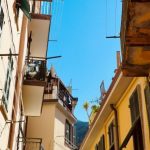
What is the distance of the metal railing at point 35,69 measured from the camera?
50.2ft

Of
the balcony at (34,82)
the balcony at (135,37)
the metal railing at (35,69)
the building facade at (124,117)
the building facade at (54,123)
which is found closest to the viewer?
A: the balcony at (135,37)

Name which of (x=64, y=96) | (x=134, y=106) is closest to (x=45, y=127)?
(x=64, y=96)

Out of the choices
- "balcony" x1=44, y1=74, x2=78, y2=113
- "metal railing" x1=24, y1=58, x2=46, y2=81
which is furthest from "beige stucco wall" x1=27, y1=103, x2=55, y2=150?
"metal railing" x1=24, y1=58, x2=46, y2=81

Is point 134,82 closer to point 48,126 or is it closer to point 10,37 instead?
→ point 10,37

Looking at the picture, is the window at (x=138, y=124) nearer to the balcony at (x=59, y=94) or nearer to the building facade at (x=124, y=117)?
the building facade at (x=124, y=117)

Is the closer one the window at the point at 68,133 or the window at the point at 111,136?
the window at the point at 111,136

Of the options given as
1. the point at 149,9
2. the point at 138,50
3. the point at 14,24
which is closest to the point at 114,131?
the point at 14,24

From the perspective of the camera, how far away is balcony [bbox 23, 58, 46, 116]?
1512 centimetres

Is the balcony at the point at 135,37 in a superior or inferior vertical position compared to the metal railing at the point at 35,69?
inferior

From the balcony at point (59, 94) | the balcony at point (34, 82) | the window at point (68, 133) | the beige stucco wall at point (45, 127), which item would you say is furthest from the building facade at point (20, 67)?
the window at point (68, 133)

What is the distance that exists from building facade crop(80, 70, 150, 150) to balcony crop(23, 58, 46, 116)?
2.78 metres

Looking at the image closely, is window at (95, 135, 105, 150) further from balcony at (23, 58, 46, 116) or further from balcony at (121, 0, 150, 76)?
balcony at (121, 0, 150, 76)

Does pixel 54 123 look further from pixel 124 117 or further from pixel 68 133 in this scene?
pixel 124 117

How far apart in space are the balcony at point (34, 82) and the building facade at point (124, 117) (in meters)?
2.78
